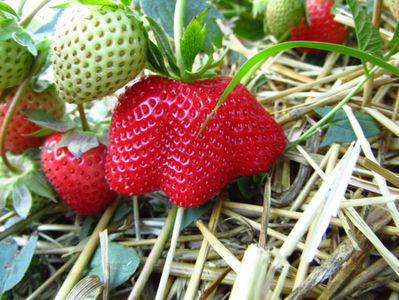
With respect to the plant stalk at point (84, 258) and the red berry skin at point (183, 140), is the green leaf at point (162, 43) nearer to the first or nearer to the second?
the red berry skin at point (183, 140)

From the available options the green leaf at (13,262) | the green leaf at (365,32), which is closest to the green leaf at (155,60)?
the green leaf at (365,32)

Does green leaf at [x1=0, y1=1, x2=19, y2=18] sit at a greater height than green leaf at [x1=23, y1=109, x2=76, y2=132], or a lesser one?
greater

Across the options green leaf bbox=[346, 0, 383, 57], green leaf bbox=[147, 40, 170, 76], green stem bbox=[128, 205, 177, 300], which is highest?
green leaf bbox=[346, 0, 383, 57]

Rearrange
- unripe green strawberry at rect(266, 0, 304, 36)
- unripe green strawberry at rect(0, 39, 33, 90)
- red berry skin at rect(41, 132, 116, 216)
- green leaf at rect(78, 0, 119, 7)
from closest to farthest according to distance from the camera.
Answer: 1. green leaf at rect(78, 0, 119, 7)
2. unripe green strawberry at rect(0, 39, 33, 90)
3. red berry skin at rect(41, 132, 116, 216)
4. unripe green strawberry at rect(266, 0, 304, 36)

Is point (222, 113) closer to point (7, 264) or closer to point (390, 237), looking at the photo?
point (390, 237)

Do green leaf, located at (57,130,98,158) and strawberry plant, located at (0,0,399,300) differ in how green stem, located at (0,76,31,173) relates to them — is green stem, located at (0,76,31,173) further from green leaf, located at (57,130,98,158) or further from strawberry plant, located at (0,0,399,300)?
green leaf, located at (57,130,98,158)

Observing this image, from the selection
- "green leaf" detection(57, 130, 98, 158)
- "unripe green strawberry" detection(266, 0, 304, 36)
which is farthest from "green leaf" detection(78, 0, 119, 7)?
"unripe green strawberry" detection(266, 0, 304, 36)

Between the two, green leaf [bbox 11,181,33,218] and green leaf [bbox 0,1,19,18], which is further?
green leaf [bbox 11,181,33,218]

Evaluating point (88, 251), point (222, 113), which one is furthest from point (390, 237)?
point (88, 251)
